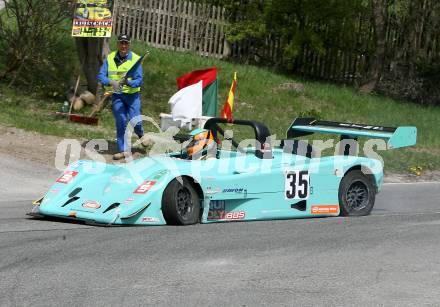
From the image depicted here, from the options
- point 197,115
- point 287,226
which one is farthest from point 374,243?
point 197,115

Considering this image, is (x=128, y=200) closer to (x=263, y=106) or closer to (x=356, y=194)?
(x=356, y=194)

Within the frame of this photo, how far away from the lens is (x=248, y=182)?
10914 millimetres

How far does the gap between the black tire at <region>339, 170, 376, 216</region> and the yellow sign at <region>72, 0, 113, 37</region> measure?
6.49 m

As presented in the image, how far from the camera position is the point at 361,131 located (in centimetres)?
1216

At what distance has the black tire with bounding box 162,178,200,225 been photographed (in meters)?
10.1

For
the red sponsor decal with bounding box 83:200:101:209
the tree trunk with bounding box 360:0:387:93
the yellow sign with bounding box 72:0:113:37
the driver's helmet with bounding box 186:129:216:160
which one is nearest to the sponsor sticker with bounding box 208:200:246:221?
the driver's helmet with bounding box 186:129:216:160

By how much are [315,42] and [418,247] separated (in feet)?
48.7

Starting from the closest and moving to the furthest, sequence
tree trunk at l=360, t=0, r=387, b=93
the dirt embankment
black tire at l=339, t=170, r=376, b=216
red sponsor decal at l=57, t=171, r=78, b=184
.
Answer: red sponsor decal at l=57, t=171, r=78, b=184, black tire at l=339, t=170, r=376, b=216, the dirt embankment, tree trunk at l=360, t=0, r=387, b=93

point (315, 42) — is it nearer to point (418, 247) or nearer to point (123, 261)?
point (418, 247)

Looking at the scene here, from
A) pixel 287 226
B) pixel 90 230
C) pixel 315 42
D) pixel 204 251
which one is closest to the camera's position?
pixel 204 251

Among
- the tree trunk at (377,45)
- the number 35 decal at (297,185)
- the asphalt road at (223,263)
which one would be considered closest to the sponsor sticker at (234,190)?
the asphalt road at (223,263)

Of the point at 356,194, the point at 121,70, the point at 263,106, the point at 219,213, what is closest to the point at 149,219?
the point at 219,213

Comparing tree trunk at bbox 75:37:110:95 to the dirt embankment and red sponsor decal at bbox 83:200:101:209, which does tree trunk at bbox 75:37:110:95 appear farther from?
red sponsor decal at bbox 83:200:101:209

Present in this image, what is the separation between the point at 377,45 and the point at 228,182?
15.0 meters
